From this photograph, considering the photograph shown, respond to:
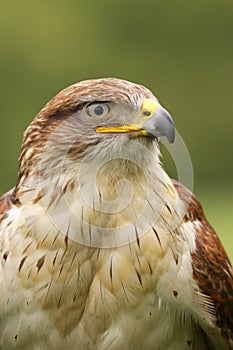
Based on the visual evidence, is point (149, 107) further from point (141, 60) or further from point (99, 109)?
point (141, 60)

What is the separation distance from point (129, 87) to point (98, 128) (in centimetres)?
12

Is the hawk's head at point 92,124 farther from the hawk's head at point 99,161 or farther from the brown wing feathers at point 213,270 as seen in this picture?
the brown wing feathers at point 213,270

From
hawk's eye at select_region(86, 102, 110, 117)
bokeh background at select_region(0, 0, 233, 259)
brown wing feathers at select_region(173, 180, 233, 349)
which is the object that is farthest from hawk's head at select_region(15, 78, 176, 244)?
bokeh background at select_region(0, 0, 233, 259)

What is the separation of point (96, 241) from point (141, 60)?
243 inches

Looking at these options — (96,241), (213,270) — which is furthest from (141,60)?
(96,241)

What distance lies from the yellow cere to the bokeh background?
5618 mm

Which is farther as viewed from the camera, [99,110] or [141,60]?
[141,60]

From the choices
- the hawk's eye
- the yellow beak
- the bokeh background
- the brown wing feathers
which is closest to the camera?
the yellow beak

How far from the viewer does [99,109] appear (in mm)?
2895

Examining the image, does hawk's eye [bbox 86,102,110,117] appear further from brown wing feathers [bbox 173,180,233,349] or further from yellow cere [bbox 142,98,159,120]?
brown wing feathers [bbox 173,180,233,349]

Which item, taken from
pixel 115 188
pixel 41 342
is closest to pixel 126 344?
pixel 41 342

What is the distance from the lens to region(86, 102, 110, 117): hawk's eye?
2891 millimetres

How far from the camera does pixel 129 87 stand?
2900 mm

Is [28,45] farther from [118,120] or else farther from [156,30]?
[118,120]
